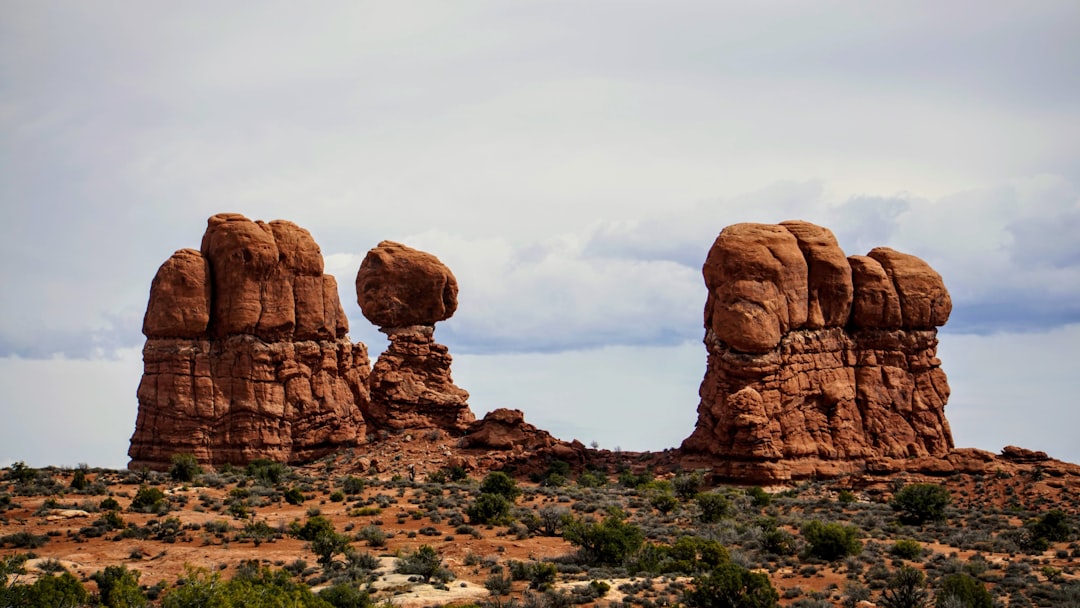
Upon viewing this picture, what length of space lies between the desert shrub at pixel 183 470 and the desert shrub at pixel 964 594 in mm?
32110

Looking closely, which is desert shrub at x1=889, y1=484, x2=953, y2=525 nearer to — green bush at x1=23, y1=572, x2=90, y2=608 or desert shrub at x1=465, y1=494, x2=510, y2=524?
desert shrub at x1=465, y1=494, x2=510, y2=524

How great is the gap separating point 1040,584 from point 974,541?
809 cm

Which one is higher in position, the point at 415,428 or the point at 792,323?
the point at 792,323

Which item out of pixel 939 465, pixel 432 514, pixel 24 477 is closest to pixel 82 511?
pixel 24 477

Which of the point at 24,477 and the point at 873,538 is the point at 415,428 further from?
the point at 873,538

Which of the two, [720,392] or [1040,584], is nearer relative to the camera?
[1040,584]

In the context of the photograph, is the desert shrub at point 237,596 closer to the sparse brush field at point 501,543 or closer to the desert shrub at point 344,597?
the sparse brush field at point 501,543

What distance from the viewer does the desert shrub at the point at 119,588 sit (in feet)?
112

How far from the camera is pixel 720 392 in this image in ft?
214

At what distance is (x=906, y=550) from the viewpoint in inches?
1695

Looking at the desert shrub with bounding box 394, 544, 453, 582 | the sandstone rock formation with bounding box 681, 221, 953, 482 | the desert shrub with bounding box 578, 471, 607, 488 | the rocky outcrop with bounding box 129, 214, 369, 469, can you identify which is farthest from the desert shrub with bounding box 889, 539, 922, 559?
the rocky outcrop with bounding box 129, 214, 369, 469

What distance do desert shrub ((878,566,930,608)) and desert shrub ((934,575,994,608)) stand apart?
508mm

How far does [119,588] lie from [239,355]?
97.4 feet

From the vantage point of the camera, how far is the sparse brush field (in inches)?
1439
